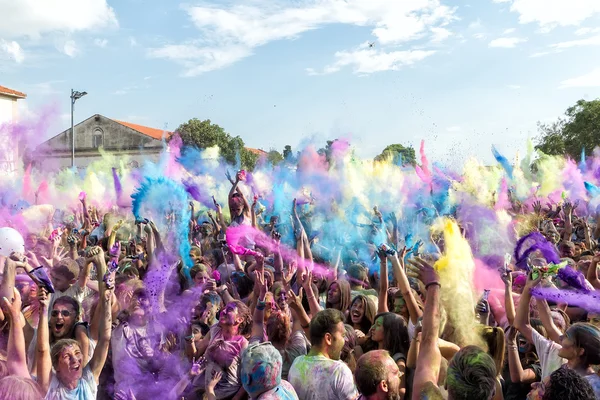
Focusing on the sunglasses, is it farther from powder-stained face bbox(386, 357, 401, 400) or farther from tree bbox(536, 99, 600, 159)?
tree bbox(536, 99, 600, 159)

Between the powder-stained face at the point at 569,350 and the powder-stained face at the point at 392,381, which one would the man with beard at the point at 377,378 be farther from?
the powder-stained face at the point at 569,350

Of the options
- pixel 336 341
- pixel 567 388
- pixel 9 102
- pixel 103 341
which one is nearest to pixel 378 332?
pixel 336 341

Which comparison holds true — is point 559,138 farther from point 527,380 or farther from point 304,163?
point 527,380

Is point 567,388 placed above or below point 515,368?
above

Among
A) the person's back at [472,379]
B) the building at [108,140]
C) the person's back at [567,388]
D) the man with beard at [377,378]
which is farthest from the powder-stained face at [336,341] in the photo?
the building at [108,140]

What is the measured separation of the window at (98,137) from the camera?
50.7 m

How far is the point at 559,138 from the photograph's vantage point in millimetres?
44875

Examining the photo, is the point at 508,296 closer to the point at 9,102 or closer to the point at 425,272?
the point at 425,272

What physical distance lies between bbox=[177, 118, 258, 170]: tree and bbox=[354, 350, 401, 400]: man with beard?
35.4m

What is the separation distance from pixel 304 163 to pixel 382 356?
1360cm

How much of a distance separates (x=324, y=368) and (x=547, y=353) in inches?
60.7

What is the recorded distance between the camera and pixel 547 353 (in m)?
3.73

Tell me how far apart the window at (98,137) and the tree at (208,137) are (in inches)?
541

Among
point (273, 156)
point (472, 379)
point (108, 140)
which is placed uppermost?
point (108, 140)
